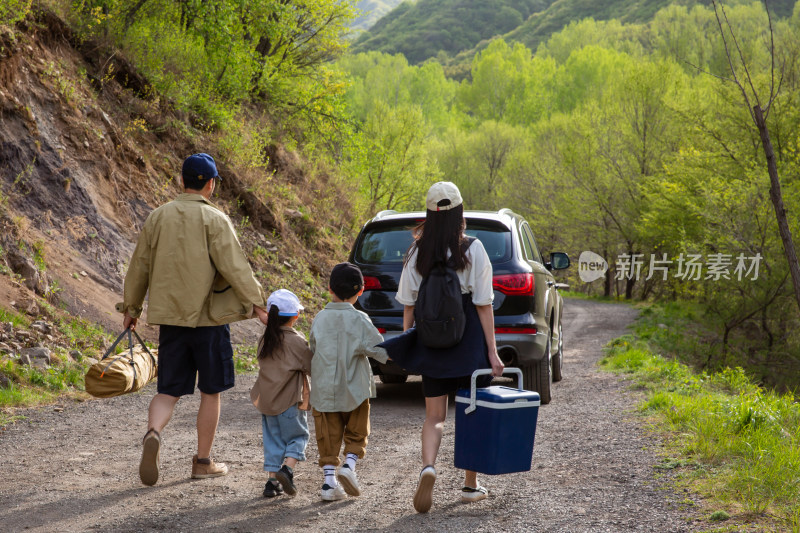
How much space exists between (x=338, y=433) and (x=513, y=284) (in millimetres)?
3230

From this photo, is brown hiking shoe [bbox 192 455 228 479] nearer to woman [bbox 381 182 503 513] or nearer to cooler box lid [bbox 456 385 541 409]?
woman [bbox 381 182 503 513]

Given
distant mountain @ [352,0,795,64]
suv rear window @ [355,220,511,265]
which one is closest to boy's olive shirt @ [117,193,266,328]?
suv rear window @ [355,220,511,265]

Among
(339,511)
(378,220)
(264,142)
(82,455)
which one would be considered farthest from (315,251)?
(339,511)

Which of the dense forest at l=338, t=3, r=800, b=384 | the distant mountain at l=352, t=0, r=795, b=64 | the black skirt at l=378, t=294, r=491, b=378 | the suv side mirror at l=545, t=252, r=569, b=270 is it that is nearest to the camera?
the black skirt at l=378, t=294, r=491, b=378

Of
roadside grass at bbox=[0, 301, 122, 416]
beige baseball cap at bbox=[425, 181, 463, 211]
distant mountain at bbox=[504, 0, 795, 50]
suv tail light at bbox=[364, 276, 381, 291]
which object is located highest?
distant mountain at bbox=[504, 0, 795, 50]

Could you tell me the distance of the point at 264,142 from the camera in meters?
18.0

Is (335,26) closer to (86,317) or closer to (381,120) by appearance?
(381,120)

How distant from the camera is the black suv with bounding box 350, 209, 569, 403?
723 centimetres

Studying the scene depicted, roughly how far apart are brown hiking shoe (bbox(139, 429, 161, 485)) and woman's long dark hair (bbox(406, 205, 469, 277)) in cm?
190

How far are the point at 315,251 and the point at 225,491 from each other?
1312cm

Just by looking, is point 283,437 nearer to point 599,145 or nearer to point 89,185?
point 89,185

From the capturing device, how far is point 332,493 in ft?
14.4

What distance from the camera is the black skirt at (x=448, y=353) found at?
4.25 meters

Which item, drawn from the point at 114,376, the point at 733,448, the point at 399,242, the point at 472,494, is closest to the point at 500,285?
the point at 399,242
